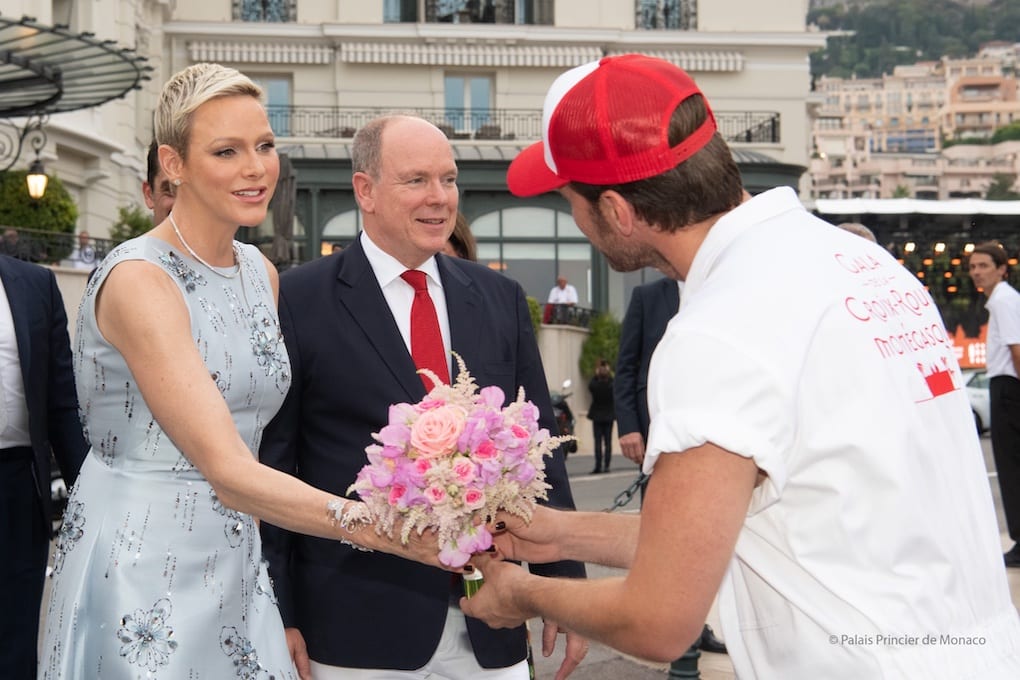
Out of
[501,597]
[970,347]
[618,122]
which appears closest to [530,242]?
[970,347]

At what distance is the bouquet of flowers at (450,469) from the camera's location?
282 cm

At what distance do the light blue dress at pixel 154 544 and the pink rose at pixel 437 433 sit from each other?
1.95 ft

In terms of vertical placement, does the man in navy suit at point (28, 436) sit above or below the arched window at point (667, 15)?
below

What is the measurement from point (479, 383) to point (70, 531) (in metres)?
1.31

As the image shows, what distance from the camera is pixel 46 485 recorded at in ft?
15.2

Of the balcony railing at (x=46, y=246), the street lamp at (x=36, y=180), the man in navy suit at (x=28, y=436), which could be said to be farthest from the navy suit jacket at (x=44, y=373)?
the street lamp at (x=36, y=180)

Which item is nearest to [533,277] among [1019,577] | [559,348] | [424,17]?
[559,348]

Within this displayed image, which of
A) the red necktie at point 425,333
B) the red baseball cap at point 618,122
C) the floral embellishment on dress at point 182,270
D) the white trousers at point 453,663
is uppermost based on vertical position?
the red baseball cap at point 618,122

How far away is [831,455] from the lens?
2057 millimetres

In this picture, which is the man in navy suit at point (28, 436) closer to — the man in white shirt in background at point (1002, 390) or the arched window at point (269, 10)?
the man in white shirt in background at point (1002, 390)

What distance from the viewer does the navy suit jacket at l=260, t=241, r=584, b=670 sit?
12.0 feet

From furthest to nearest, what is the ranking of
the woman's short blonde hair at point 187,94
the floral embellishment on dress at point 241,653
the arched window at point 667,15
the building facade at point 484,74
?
the arched window at point 667,15
the building facade at point 484,74
the woman's short blonde hair at point 187,94
the floral embellishment on dress at point 241,653

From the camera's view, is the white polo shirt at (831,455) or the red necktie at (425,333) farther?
the red necktie at (425,333)

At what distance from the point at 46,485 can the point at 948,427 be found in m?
3.53
